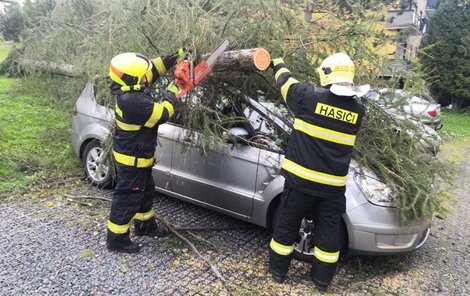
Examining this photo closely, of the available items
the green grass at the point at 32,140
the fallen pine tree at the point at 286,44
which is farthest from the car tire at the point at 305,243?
the green grass at the point at 32,140

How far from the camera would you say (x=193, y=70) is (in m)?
3.69

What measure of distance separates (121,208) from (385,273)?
257 cm

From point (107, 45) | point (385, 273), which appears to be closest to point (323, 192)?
point (385, 273)

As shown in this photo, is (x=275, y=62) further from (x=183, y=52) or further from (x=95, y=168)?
(x=95, y=168)

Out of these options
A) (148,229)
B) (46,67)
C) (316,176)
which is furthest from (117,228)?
(46,67)

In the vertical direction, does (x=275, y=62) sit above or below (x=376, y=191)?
above

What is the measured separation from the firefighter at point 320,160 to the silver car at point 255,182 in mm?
281

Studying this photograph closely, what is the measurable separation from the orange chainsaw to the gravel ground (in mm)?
1617

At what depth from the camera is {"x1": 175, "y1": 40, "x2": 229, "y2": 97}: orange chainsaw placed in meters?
3.68

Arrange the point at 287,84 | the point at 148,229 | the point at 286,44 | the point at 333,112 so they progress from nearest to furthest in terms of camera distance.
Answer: the point at 333,112
the point at 287,84
the point at 286,44
the point at 148,229

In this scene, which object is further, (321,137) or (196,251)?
(196,251)

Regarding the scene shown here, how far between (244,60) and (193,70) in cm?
46

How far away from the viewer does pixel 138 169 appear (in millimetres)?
3832

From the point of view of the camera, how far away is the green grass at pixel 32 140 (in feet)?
18.4
